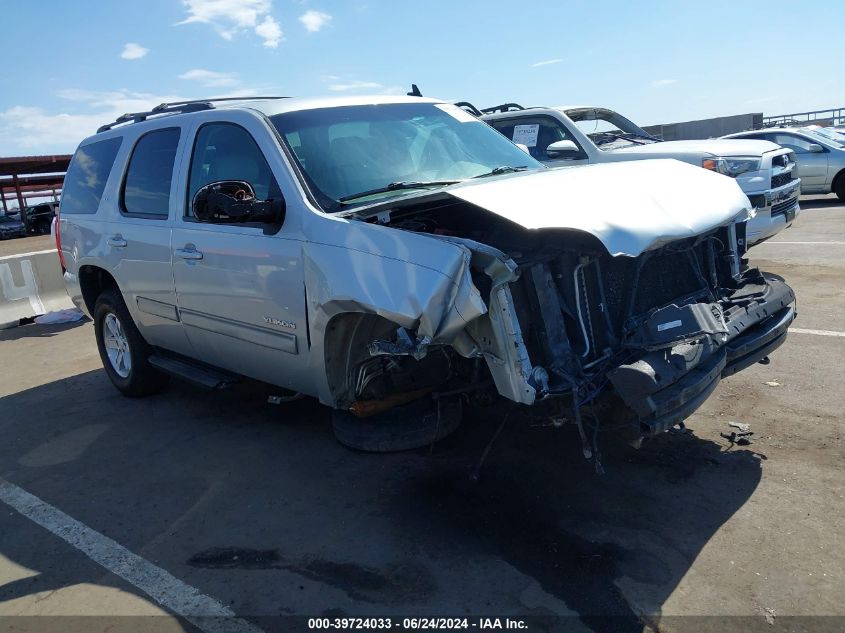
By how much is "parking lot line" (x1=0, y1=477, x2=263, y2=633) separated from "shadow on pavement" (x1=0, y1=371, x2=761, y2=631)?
0.20 ft

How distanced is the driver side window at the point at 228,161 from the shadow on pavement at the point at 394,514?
164cm

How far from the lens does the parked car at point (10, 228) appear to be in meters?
31.4

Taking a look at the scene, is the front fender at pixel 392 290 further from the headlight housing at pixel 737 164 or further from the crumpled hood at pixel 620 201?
the headlight housing at pixel 737 164

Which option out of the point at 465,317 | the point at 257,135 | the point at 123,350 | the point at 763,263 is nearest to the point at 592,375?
the point at 465,317

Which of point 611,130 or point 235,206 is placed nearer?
point 235,206

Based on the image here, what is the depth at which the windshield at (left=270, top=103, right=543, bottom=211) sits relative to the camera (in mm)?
4043

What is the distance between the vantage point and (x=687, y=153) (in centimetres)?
854

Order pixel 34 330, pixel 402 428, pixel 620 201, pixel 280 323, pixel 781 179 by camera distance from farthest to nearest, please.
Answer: pixel 34 330 → pixel 781 179 → pixel 402 428 → pixel 280 323 → pixel 620 201

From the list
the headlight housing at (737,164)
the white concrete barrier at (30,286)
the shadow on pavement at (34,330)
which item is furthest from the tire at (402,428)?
the white concrete barrier at (30,286)

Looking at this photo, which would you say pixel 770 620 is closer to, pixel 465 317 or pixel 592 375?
pixel 592 375

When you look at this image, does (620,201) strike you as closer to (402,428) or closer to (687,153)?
(402,428)

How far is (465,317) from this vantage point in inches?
121

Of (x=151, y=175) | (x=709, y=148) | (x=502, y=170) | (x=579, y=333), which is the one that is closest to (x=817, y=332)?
(x=502, y=170)

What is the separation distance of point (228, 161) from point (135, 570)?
242cm
